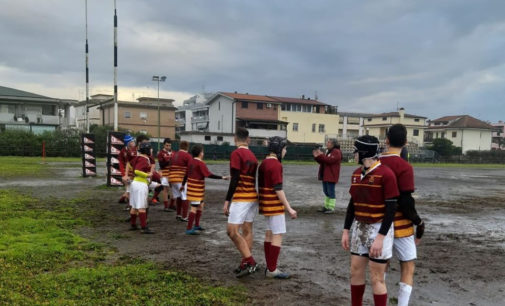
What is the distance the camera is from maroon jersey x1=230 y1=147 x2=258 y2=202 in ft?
18.1

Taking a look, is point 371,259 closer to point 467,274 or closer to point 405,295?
point 405,295

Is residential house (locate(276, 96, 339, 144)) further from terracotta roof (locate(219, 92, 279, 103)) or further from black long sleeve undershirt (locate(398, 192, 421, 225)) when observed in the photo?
black long sleeve undershirt (locate(398, 192, 421, 225))

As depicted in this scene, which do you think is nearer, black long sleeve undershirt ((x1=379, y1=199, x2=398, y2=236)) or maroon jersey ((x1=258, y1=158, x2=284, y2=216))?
black long sleeve undershirt ((x1=379, y1=199, x2=398, y2=236))

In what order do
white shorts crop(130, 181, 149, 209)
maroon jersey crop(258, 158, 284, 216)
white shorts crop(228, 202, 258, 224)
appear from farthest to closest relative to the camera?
white shorts crop(130, 181, 149, 209)
white shorts crop(228, 202, 258, 224)
maroon jersey crop(258, 158, 284, 216)

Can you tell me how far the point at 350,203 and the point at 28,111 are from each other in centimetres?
5311

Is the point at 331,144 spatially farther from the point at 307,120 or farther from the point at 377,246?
the point at 307,120

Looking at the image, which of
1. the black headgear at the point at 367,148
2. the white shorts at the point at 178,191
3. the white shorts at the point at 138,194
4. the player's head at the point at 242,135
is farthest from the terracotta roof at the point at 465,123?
the black headgear at the point at 367,148

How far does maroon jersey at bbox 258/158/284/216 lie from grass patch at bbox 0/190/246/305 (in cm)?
120

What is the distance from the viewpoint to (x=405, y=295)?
397 centimetres

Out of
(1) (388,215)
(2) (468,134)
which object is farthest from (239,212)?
(2) (468,134)

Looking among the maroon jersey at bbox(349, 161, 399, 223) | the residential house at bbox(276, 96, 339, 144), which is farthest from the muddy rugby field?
the residential house at bbox(276, 96, 339, 144)

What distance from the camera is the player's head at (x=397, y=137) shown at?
387cm

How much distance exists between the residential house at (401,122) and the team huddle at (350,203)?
7122cm

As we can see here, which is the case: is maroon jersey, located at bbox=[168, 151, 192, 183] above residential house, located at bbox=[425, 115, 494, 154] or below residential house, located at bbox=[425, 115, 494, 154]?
below
